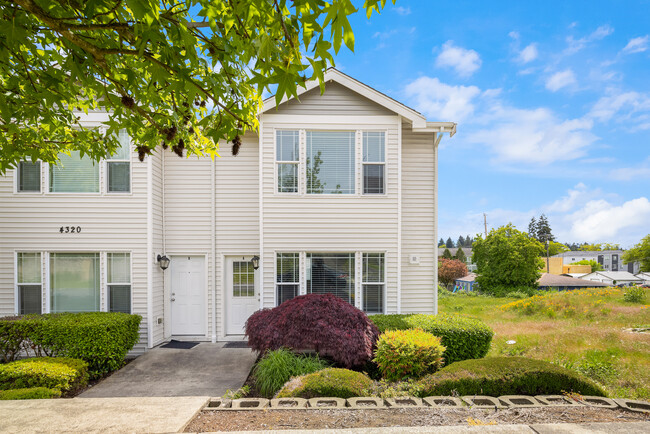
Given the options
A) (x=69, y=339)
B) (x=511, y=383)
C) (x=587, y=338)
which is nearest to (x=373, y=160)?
(x=511, y=383)

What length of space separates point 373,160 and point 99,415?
6526 millimetres

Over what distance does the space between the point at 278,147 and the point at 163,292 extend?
4551 mm

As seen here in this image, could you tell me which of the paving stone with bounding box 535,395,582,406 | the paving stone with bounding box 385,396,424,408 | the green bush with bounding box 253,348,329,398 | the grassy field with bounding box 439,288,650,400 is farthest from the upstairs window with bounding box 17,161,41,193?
the grassy field with bounding box 439,288,650,400

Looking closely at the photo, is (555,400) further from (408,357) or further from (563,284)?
(563,284)

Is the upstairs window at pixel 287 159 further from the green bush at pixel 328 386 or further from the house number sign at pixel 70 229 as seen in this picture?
the house number sign at pixel 70 229

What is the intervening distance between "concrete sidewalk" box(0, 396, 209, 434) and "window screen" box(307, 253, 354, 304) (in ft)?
13.6

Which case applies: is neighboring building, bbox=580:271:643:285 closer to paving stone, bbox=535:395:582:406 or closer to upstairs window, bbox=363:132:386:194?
upstairs window, bbox=363:132:386:194

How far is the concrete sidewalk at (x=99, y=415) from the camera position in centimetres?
306

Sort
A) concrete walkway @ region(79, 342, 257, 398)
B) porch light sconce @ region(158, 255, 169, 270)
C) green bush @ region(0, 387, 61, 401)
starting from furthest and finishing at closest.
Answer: porch light sconce @ region(158, 255, 169, 270)
concrete walkway @ region(79, 342, 257, 398)
green bush @ region(0, 387, 61, 401)

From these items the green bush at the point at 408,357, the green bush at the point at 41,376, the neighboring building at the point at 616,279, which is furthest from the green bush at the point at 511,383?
the neighboring building at the point at 616,279

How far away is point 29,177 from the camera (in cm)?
760

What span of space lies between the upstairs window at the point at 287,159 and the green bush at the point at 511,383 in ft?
16.4

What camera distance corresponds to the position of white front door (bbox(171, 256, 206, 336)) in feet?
27.3

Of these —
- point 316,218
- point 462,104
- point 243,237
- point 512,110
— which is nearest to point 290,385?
point 316,218
